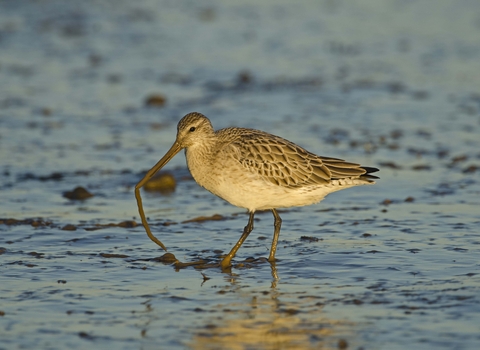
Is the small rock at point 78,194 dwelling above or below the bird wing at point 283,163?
below

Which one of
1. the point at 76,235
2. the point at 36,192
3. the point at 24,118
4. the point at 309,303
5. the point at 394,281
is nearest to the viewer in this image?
the point at 309,303

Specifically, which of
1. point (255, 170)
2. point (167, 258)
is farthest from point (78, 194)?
point (255, 170)

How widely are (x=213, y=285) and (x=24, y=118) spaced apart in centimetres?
741

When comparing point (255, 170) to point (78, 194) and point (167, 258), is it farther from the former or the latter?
point (78, 194)

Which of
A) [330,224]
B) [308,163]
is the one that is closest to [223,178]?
[308,163]

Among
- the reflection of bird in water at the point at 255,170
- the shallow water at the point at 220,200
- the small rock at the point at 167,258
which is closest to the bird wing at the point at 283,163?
the reflection of bird in water at the point at 255,170

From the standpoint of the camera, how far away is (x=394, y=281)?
718 centimetres

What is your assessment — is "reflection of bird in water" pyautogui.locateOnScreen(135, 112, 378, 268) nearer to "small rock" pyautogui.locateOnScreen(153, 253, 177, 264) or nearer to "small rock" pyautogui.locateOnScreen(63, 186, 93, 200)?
"small rock" pyautogui.locateOnScreen(153, 253, 177, 264)

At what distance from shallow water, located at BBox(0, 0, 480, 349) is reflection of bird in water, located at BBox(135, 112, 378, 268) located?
0.54 meters

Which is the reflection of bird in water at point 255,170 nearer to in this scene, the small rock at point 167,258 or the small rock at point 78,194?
the small rock at point 167,258

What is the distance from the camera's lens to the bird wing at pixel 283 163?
321 inches

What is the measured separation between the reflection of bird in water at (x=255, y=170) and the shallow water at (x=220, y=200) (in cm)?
54

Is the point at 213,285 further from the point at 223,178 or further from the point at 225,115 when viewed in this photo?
the point at 225,115

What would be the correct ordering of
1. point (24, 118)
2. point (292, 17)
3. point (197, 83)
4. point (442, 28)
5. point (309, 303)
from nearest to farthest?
point (309, 303) → point (24, 118) → point (197, 83) → point (442, 28) → point (292, 17)
